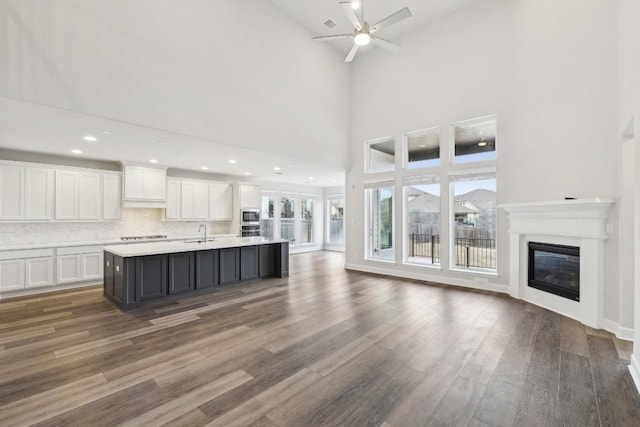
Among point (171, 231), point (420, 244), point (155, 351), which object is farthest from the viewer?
point (171, 231)

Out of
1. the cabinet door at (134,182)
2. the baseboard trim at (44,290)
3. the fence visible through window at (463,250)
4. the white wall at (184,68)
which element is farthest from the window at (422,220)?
the baseboard trim at (44,290)

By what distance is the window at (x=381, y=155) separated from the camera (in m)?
7.25

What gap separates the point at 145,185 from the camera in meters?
6.73

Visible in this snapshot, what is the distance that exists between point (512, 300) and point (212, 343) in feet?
15.5

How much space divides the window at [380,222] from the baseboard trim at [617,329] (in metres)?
4.01

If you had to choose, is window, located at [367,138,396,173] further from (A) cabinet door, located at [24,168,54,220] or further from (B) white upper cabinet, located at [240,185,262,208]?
(A) cabinet door, located at [24,168,54,220]

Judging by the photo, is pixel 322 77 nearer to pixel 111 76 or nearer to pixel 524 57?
pixel 524 57

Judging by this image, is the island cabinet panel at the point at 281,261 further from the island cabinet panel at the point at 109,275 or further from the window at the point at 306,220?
the window at the point at 306,220

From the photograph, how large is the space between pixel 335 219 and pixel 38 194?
29.4 feet

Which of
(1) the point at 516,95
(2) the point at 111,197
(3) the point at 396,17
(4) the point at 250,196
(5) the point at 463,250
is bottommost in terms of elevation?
(5) the point at 463,250

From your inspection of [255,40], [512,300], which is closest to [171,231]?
[255,40]

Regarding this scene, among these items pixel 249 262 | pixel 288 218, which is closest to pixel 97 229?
pixel 249 262

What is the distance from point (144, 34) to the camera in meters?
4.11

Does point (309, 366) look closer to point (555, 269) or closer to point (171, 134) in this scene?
point (171, 134)
